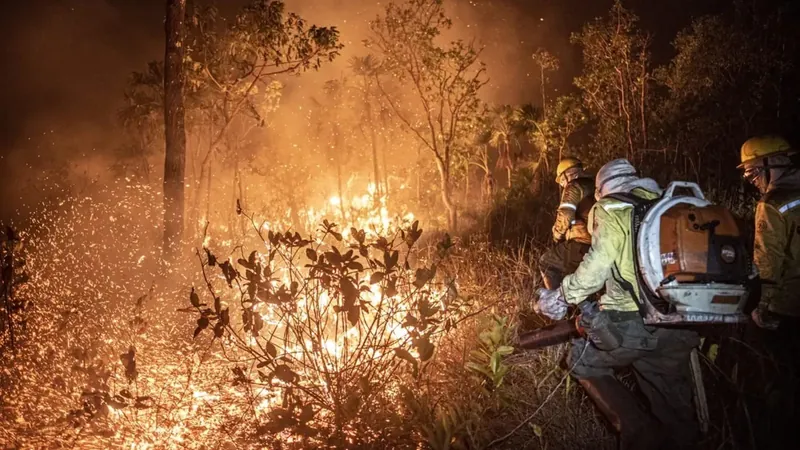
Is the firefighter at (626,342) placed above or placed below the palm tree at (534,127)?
below

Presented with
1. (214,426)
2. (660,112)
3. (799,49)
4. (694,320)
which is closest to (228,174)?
(660,112)

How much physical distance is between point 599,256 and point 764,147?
1.65m

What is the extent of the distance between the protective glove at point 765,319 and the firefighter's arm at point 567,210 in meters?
1.82

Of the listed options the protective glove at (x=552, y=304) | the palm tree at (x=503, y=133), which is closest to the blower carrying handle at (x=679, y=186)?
the protective glove at (x=552, y=304)

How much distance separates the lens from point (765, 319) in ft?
11.9

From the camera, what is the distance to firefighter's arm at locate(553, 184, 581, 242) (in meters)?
5.30

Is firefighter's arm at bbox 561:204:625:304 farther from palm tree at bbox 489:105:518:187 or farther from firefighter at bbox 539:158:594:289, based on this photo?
palm tree at bbox 489:105:518:187

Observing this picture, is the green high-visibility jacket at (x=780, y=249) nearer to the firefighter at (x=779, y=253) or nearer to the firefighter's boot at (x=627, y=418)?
the firefighter at (x=779, y=253)

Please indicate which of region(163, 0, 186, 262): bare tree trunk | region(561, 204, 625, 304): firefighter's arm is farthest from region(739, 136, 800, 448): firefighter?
region(163, 0, 186, 262): bare tree trunk

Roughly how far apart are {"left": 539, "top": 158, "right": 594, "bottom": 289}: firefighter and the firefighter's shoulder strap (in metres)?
1.85

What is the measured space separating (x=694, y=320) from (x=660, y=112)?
19.2m

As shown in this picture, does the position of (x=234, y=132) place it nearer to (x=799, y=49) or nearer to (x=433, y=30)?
(x=433, y=30)

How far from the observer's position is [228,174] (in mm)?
33188

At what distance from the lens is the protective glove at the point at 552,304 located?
334 centimetres
